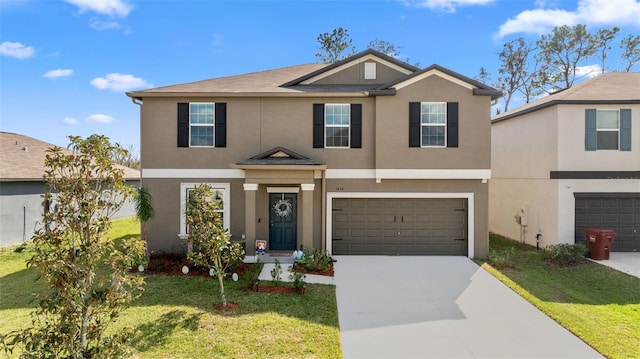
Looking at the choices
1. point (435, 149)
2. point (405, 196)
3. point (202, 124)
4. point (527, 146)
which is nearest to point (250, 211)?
point (202, 124)

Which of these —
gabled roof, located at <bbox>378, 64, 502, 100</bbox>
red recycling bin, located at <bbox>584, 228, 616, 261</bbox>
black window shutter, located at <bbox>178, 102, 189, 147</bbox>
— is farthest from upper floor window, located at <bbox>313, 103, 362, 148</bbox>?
red recycling bin, located at <bbox>584, 228, 616, 261</bbox>

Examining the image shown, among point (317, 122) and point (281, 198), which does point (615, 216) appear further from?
point (281, 198)

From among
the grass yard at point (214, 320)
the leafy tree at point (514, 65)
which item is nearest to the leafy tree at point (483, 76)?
the leafy tree at point (514, 65)

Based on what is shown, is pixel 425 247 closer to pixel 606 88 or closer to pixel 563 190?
pixel 563 190

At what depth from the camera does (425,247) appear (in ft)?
39.9

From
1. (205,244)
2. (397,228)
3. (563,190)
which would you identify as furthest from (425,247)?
(205,244)

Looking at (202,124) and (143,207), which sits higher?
(202,124)

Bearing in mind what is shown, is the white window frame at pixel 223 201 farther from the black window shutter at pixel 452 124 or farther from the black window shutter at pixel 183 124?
the black window shutter at pixel 452 124

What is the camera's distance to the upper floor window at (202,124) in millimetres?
11859

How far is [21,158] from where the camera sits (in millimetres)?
16406

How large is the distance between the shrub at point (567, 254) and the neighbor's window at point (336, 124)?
7977 mm

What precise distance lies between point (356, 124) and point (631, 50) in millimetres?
28521

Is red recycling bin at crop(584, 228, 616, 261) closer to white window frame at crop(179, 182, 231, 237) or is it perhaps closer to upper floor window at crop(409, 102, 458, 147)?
upper floor window at crop(409, 102, 458, 147)

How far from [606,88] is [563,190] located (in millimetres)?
4654
